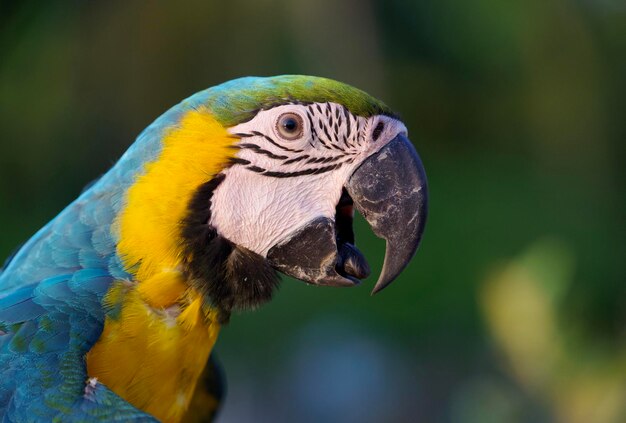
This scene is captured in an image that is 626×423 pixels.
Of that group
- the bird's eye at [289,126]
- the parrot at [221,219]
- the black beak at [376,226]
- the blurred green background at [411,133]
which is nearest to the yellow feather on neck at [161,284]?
the parrot at [221,219]

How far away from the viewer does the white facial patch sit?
1.56 metres

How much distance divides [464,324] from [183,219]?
461 cm

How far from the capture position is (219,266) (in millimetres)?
1573

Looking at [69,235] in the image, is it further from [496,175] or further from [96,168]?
[496,175]

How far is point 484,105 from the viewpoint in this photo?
8609mm

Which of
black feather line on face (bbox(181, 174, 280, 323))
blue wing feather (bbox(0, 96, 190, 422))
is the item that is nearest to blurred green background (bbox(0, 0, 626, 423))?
black feather line on face (bbox(181, 174, 280, 323))

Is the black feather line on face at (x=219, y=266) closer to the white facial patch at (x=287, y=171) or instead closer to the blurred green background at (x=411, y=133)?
the white facial patch at (x=287, y=171)

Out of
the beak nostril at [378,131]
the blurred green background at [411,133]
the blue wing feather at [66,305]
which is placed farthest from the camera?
the blurred green background at [411,133]

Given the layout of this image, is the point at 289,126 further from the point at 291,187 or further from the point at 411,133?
the point at 411,133

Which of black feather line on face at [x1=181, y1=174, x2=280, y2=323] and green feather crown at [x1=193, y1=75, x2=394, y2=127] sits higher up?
green feather crown at [x1=193, y1=75, x2=394, y2=127]

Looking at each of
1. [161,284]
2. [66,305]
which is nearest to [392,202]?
[161,284]

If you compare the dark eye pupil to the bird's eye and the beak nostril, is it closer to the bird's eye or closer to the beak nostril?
the bird's eye

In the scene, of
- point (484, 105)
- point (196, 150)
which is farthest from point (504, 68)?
point (196, 150)

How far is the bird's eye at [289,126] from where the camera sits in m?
1.56
